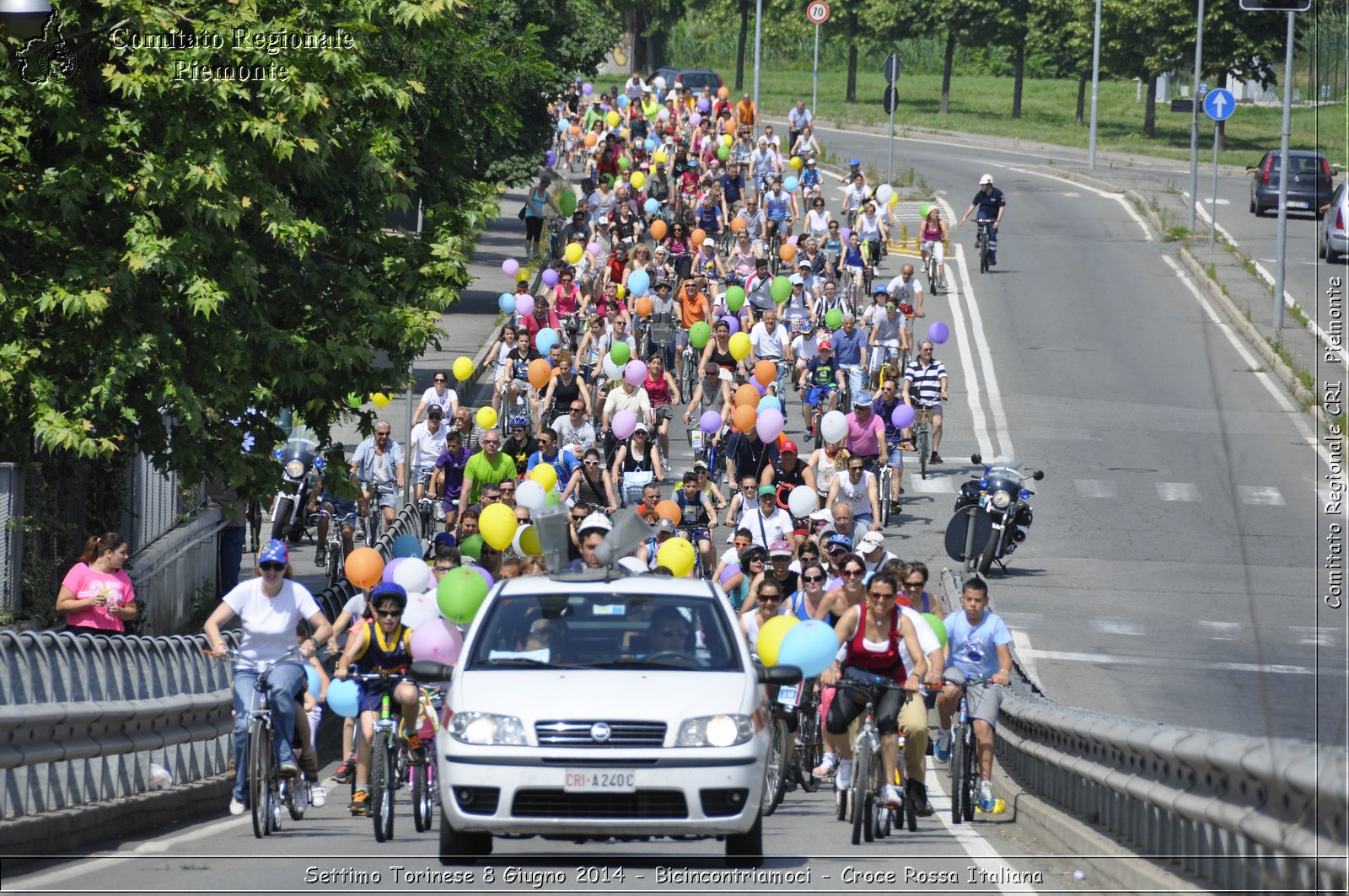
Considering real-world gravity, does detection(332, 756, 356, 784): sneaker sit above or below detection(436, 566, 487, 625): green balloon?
below

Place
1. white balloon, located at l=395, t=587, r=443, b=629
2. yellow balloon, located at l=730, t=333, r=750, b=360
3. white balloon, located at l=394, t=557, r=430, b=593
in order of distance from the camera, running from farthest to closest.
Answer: yellow balloon, located at l=730, t=333, r=750, b=360, white balloon, located at l=394, t=557, r=430, b=593, white balloon, located at l=395, t=587, r=443, b=629

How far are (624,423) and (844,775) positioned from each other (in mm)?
13195

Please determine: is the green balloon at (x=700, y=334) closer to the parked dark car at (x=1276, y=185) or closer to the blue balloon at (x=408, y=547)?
the blue balloon at (x=408, y=547)

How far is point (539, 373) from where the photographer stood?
28.6m

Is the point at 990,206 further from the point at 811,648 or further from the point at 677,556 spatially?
the point at 811,648

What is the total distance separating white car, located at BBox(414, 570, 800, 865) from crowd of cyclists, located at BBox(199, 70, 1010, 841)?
1.59m

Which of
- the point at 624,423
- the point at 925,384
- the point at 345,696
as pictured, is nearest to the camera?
the point at 345,696

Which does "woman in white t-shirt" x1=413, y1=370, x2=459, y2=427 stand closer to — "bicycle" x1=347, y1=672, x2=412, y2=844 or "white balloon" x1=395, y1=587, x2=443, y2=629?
"white balloon" x1=395, y1=587, x2=443, y2=629

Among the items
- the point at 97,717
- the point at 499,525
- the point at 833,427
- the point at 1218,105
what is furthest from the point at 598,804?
the point at 1218,105

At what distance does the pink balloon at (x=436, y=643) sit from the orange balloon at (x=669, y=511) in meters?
8.86

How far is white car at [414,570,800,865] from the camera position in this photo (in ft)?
→ 32.4

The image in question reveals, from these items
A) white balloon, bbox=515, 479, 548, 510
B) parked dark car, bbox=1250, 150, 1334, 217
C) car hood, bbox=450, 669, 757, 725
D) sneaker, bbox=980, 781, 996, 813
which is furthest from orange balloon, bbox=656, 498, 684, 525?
parked dark car, bbox=1250, 150, 1334, 217

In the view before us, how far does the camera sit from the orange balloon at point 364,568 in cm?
1594

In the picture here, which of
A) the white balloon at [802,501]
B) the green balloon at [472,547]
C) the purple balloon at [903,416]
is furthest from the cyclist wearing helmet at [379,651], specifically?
the purple balloon at [903,416]
